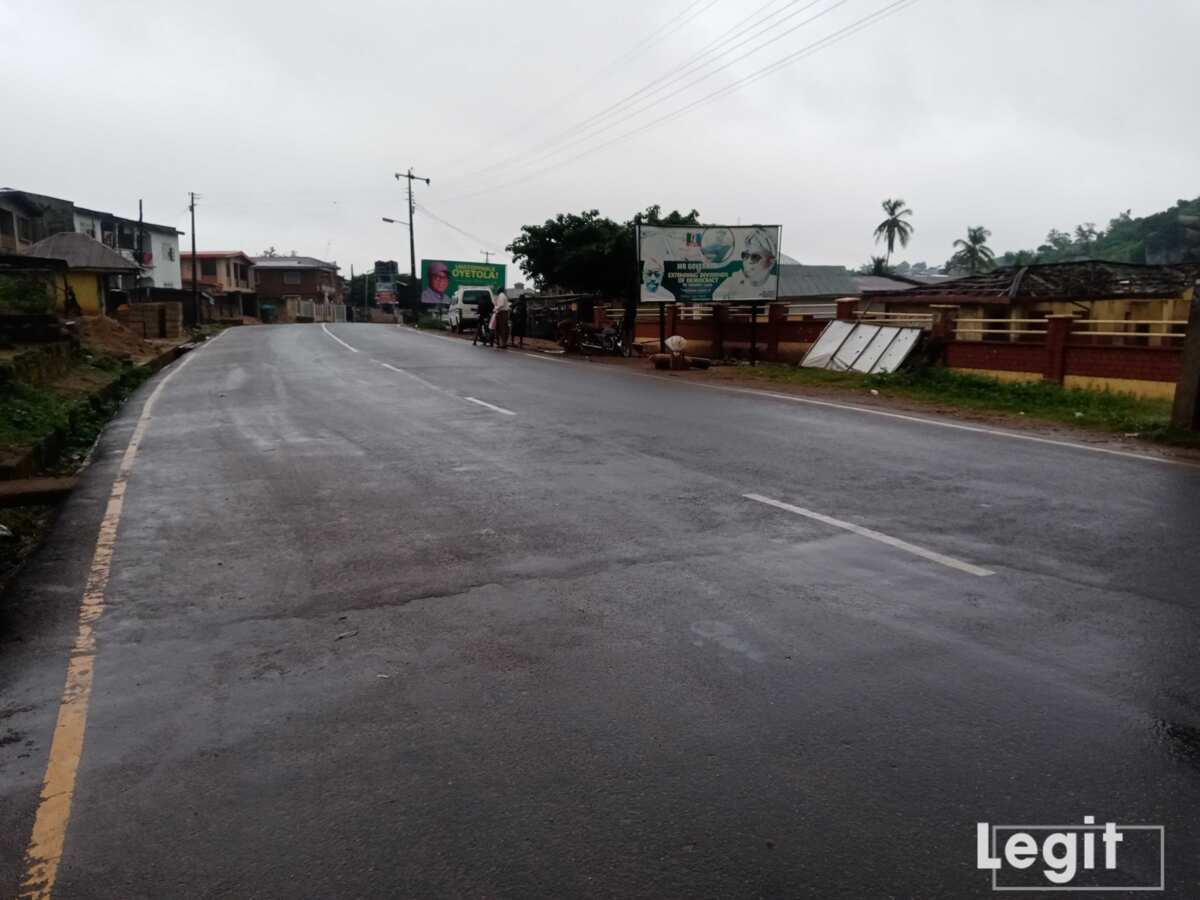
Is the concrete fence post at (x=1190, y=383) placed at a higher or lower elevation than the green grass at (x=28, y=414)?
higher

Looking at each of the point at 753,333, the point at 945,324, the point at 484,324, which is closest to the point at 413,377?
the point at 753,333

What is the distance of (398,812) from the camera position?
10.5 feet

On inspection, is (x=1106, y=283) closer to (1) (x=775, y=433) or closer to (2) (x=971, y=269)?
(1) (x=775, y=433)

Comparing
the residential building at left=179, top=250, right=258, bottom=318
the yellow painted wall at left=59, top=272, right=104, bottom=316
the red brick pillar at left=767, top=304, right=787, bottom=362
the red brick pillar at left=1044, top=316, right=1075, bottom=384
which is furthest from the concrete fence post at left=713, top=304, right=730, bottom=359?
the residential building at left=179, top=250, right=258, bottom=318

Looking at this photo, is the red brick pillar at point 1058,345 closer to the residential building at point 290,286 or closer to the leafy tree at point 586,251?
the leafy tree at point 586,251

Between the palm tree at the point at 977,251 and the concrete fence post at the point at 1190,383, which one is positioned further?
the palm tree at the point at 977,251

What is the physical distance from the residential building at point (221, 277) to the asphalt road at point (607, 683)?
241 ft

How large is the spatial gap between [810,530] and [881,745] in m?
Answer: 3.24

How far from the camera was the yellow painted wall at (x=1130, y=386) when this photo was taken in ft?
50.4

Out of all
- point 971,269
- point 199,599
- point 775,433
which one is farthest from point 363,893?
point 971,269

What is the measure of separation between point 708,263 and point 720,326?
3.52m

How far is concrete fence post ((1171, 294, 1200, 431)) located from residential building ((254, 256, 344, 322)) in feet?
271

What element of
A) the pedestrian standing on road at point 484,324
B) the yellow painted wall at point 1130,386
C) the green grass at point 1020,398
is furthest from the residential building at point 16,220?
the yellow painted wall at point 1130,386

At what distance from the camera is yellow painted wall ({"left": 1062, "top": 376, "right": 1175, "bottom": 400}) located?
15367 mm
